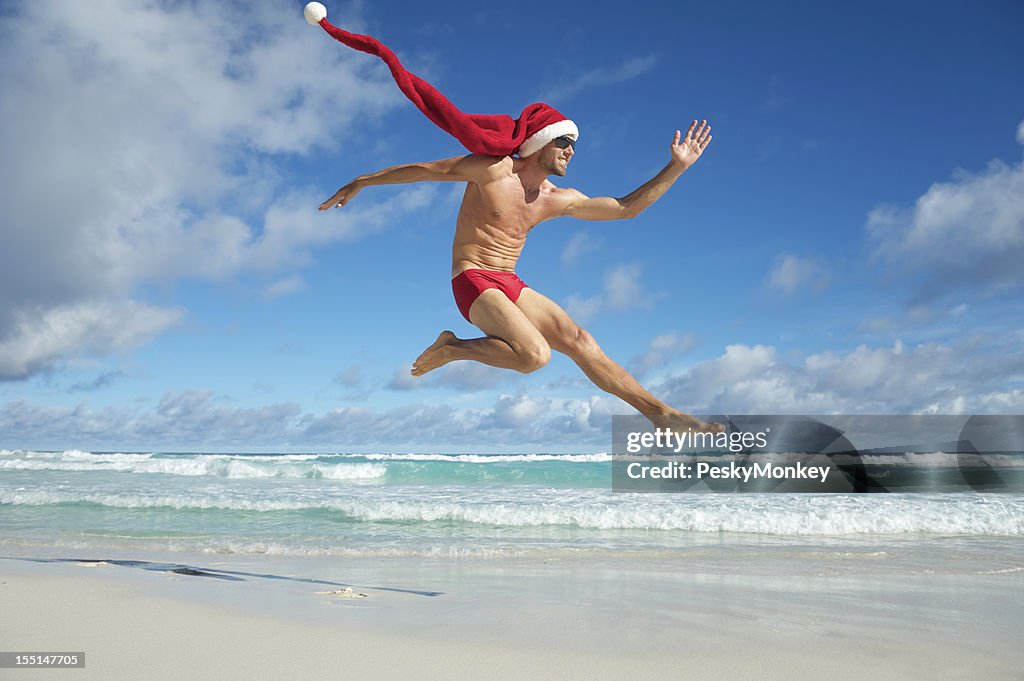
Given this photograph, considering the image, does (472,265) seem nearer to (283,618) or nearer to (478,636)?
(478,636)

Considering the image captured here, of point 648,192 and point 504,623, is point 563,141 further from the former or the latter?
point 504,623

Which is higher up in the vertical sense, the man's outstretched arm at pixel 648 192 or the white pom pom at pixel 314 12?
the white pom pom at pixel 314 12

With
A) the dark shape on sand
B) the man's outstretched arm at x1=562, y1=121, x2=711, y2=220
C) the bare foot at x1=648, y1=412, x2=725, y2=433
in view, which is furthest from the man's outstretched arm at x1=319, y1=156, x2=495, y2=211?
the dark shape on sand

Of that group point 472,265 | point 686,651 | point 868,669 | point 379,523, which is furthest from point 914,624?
point 379,523

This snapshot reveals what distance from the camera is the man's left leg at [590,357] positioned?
395cm

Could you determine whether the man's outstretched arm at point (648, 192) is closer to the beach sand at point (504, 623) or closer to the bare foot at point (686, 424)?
the bare foot at point (686, 424)

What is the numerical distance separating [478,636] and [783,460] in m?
21.4

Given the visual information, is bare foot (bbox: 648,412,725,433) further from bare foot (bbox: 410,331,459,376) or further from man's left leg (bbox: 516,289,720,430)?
bare foot (bbox: 410,331,459,376)

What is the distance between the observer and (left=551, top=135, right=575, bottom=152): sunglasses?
3957 millimetres

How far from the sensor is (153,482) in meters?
20.5

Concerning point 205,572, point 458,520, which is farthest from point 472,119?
point 458,520

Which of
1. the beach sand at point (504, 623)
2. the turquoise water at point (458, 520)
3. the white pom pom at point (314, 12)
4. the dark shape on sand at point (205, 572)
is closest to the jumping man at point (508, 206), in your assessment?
the white pom pom at point (314, 12)

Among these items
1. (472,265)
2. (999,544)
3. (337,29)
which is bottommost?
(999,544)

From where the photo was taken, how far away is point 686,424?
12.6 ft
